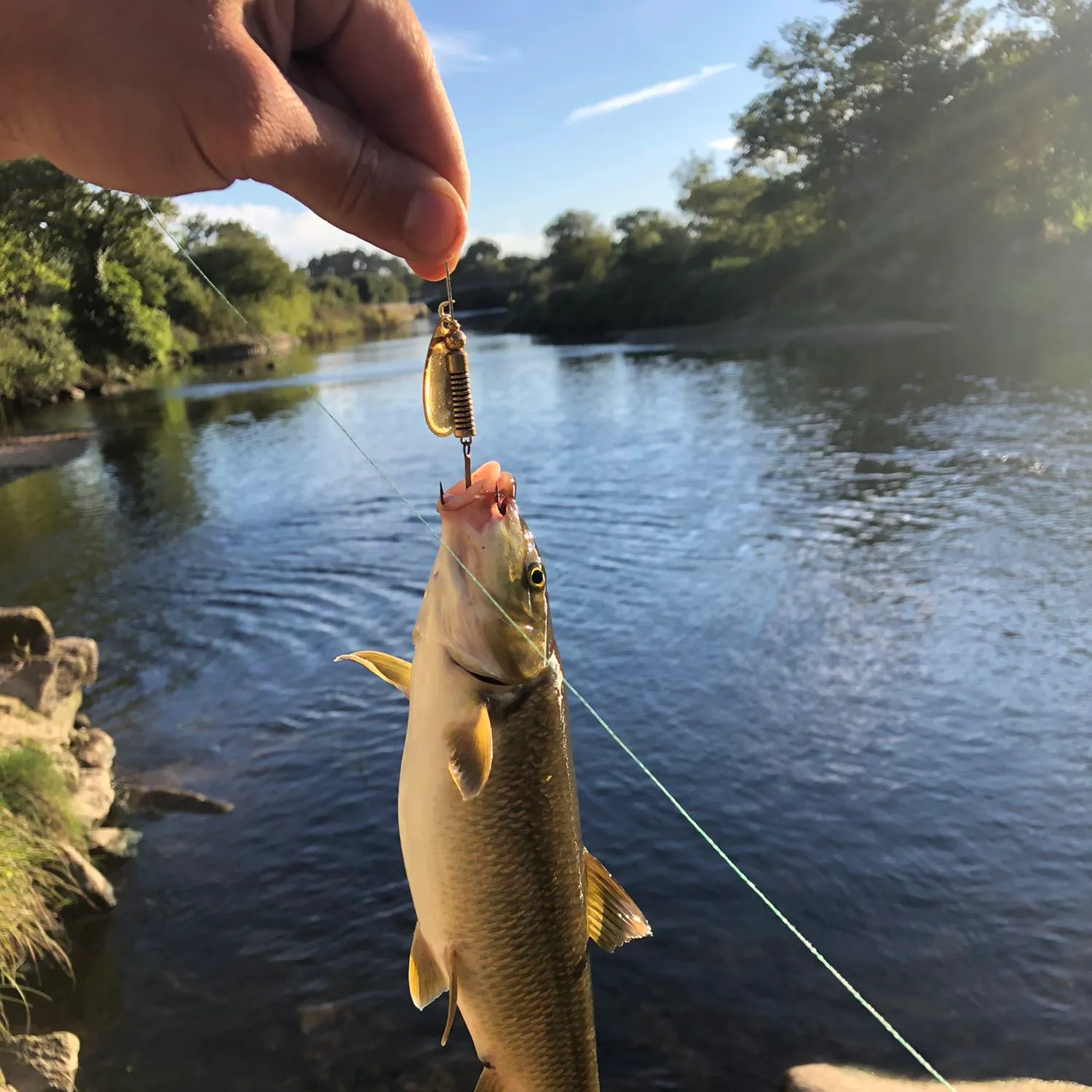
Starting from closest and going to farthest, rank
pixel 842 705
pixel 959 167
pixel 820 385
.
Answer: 1. pixel 842 705
2. pixel 820 385
3. pixel 959 167

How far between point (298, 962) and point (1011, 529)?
14.1 metres

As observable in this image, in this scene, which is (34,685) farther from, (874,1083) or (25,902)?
(874,1083)

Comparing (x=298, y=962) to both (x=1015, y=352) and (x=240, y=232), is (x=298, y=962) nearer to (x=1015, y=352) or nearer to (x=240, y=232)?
(x=1015, y=352)

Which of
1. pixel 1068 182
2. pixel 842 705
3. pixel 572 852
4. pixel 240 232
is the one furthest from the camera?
pixel 240 232

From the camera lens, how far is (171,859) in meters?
8.85

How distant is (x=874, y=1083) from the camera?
237 inches

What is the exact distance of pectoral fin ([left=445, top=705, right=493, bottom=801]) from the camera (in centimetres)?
226

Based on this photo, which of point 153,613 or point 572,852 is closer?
point 572,852

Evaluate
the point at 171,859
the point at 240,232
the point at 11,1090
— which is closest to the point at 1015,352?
the point at 171,859

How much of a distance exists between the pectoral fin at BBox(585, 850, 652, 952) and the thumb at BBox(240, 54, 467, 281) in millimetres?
1717

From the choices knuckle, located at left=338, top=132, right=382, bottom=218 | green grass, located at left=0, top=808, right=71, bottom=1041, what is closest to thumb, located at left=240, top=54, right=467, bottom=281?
knuckle, located at left=338, top=132, right=382, bottom=218

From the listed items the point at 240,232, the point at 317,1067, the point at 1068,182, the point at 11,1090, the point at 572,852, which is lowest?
the point at 317,1067

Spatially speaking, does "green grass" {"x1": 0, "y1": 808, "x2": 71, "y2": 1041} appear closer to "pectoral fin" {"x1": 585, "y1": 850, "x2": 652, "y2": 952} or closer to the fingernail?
"pectoral fin" {"x1": 585, "y1": 850, "x2": 652, "y2": 952}

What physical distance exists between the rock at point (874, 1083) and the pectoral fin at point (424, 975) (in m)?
4.40
